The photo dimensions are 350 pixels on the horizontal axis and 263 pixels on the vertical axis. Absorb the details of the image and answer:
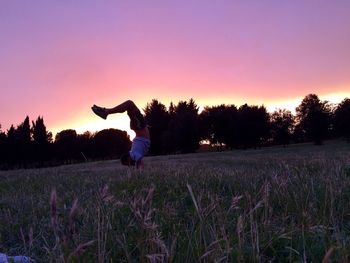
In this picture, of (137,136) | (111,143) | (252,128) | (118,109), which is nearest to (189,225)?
(118,109)

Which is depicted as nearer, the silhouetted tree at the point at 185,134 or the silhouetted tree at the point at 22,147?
the silhouetted tree at the point at 22,147

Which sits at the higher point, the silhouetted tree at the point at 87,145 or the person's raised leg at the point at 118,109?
the silhouetted tree at the point at 87,145

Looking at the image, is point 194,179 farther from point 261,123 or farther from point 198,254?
point 261,123

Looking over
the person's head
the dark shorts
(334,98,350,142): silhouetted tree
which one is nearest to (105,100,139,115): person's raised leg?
the dark shorts

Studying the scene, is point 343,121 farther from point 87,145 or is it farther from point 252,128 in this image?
point 87,145

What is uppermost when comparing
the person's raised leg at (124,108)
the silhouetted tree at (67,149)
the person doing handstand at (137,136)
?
the silhouetted tree at (67,149)

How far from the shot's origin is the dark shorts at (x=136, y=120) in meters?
11.6

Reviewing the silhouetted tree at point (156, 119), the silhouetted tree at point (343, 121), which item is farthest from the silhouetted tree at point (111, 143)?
the silhouetted tree at point (343, 121)

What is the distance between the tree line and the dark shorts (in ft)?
245

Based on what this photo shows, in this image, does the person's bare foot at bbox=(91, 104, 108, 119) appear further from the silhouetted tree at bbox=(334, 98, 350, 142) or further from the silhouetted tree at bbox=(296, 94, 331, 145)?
the silhouetted tree at bbox=(296, 94, 331, 145)

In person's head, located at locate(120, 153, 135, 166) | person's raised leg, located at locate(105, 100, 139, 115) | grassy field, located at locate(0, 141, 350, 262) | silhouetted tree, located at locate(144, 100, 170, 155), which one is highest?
silhouetted tree, located at locate(144, 100, 170, 155)

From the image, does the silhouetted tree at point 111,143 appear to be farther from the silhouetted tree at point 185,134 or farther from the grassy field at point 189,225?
the grassy field at point 189,225

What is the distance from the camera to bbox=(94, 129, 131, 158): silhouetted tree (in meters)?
94.1

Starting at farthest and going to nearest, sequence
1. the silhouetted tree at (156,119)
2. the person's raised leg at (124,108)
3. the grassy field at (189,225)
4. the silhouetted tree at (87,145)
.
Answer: the silhouetted tree at (156,119), the silhouetted tree at (87,145), the person's raised leg at (124,108), the grassy field at (189,225)
